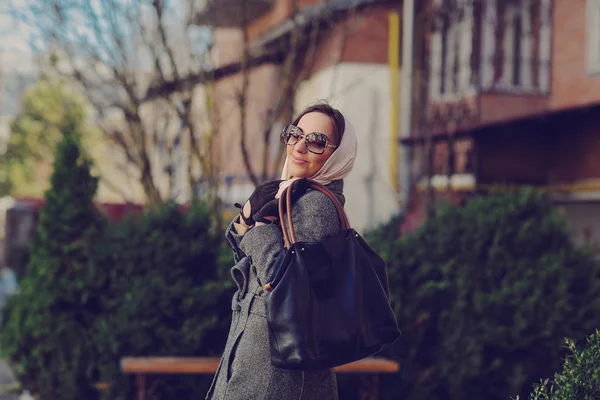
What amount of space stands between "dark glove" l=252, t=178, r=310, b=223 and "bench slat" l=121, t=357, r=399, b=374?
1949mm

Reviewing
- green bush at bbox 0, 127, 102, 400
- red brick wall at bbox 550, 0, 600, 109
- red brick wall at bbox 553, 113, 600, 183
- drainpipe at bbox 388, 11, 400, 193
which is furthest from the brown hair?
drainpipe at bbox 388, 11, 400, 193

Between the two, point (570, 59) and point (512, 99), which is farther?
point (512, 99)

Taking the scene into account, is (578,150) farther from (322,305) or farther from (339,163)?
(322,305)

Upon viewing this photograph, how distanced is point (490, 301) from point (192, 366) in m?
1.92

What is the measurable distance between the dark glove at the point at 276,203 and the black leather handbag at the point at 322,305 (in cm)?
7

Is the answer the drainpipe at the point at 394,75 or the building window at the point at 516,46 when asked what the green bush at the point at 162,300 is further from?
the drainpipe at the point at 394,75

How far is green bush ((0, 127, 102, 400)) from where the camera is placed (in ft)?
17.2

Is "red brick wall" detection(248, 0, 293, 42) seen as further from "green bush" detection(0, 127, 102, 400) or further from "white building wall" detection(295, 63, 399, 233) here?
"green bush" detection(0, 127, 102, 400)

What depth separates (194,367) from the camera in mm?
4574

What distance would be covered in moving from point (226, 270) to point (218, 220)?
24.9 inches

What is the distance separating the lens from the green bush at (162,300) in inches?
195

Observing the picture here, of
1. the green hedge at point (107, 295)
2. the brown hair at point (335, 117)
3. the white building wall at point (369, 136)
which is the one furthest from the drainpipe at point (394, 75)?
the brown hair at point (335, 117)

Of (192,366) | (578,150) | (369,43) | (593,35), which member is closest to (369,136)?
(369,43)

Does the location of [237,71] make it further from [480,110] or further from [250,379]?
[250,379]
